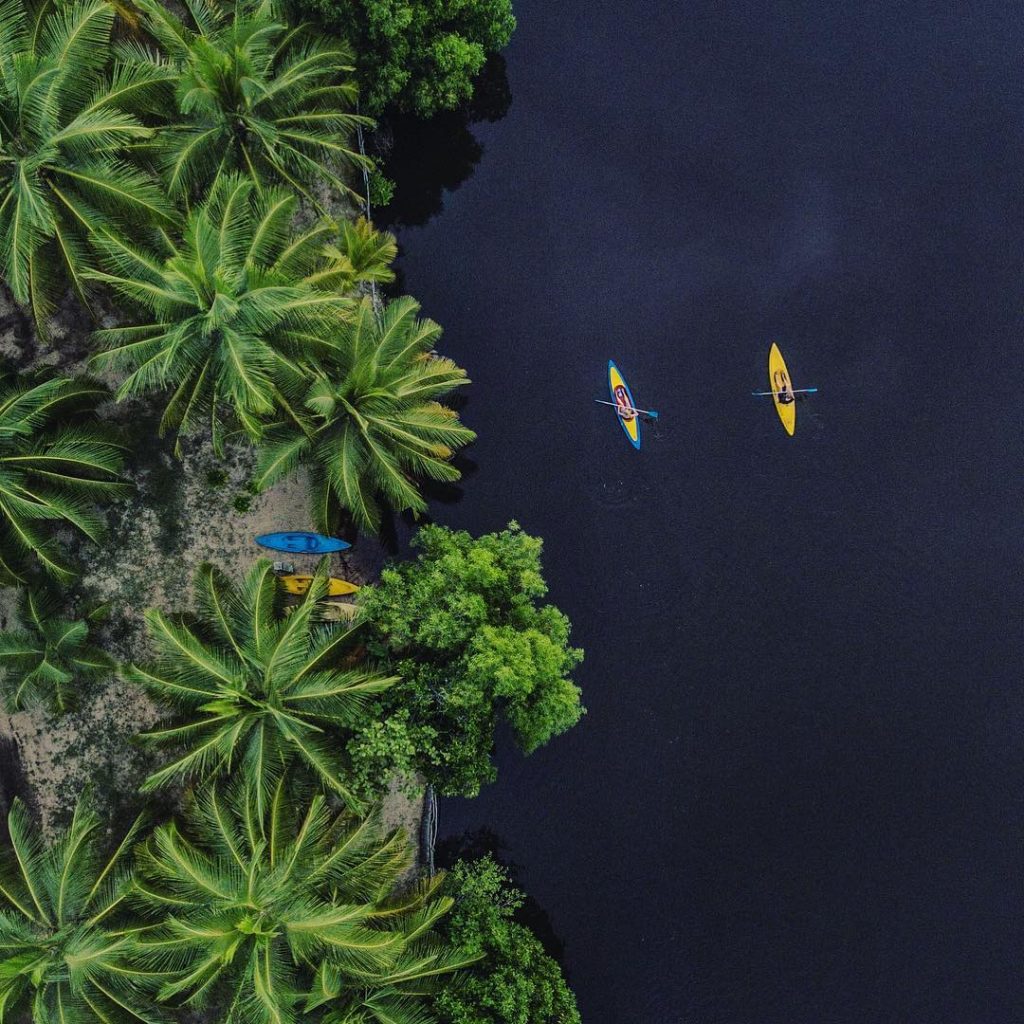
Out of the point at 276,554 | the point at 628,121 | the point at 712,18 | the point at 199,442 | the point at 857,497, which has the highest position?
the point at 712,18

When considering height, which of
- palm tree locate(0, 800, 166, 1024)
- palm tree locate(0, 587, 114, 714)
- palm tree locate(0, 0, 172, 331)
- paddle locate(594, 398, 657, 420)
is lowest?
palm tree locate(0, 800, 166, 1024)

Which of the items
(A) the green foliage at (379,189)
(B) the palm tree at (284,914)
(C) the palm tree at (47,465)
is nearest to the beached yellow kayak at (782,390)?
(A) the green foliage at (379,189)

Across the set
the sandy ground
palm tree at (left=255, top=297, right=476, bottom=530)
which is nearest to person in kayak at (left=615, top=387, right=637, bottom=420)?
palm tree at (left=255, top=297, right=476, bottom=530)

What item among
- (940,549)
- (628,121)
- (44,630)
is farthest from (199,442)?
(940,549)

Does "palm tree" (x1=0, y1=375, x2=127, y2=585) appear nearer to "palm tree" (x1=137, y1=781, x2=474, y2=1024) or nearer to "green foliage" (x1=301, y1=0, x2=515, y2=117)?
"palm tree" (x1=137, y1=781, x2=474, y2=1024)

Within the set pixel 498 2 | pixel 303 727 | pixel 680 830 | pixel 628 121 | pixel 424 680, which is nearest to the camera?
pixel 303 727

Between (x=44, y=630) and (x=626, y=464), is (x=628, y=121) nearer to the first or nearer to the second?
(x=626, y=464)

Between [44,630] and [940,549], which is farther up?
[44,630]
